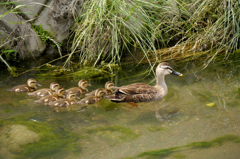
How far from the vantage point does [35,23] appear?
6988 mm

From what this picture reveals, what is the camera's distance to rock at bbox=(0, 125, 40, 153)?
316 centimetres

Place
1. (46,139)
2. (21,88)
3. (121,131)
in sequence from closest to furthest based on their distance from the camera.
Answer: (46,139) < (121,131) < (21,88)

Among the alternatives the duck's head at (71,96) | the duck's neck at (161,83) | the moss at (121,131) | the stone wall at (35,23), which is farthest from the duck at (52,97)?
the stone wall at (35,23)

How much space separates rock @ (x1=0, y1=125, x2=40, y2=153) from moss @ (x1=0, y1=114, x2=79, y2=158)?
0.07m

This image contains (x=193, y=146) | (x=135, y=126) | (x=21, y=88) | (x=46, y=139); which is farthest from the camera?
(x=21, y=88)

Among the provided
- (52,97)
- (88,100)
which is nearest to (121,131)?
(88,100)

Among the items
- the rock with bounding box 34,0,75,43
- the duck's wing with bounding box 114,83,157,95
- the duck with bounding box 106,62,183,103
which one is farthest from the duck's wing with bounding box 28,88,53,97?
the rock with bounding box 34,0,75,43

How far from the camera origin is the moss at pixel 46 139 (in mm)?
3078

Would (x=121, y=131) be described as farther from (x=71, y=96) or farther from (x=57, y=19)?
(x=57, y=19)

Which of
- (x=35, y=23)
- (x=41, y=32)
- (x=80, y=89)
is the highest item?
(x=35, y=23)

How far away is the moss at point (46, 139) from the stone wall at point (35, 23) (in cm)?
325

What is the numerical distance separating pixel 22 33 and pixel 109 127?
416 cm

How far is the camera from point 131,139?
10.8ft

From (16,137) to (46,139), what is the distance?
0.35m
